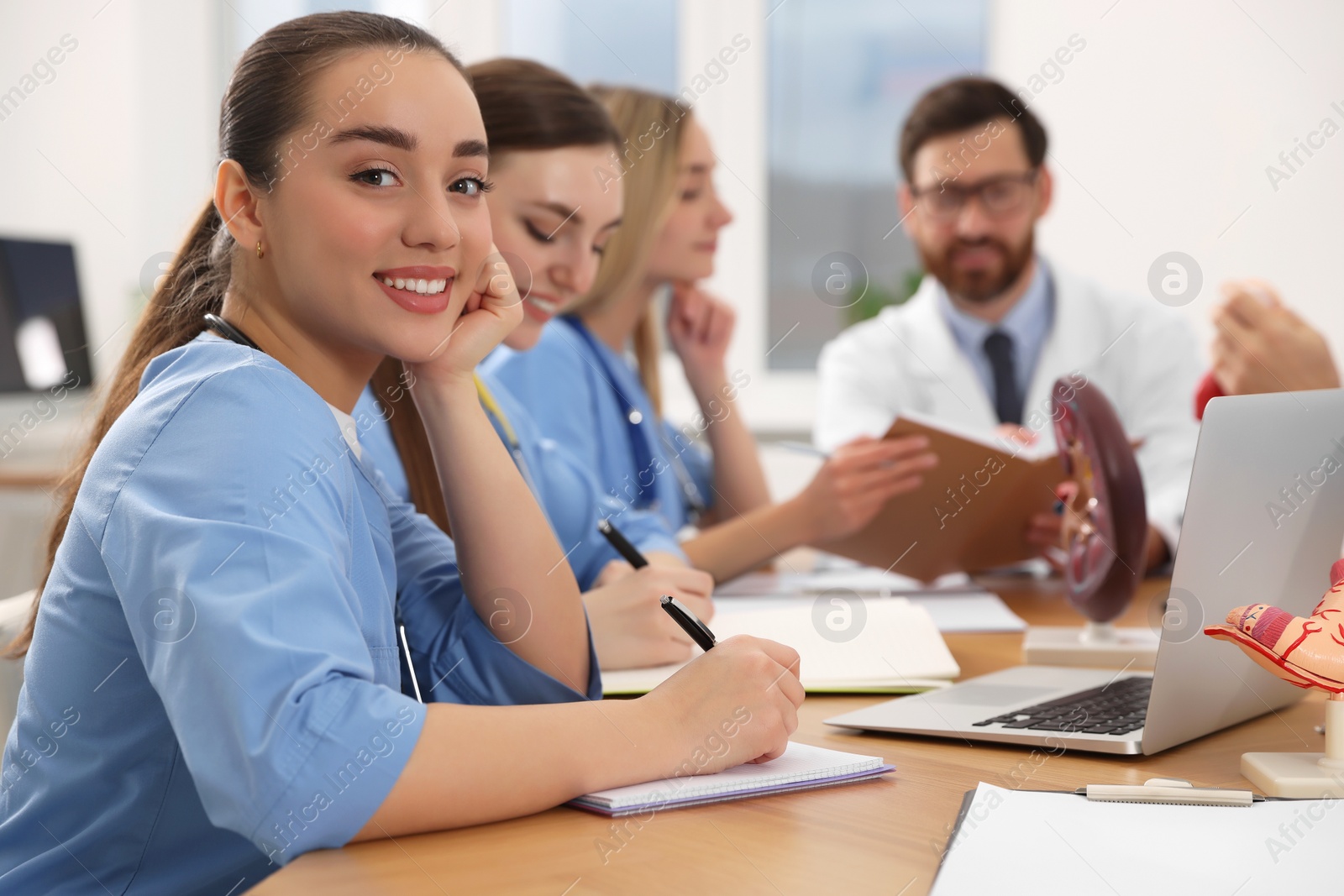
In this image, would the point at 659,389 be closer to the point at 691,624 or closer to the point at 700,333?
the point at 700,333

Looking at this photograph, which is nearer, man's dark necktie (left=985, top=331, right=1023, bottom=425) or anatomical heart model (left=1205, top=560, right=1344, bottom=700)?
anatomical heart model (left=1205, top=560, right=1344, bottom=700)

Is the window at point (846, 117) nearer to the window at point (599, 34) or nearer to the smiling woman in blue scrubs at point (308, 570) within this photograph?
the window at point (599, 34)

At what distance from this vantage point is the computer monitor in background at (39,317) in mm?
3453

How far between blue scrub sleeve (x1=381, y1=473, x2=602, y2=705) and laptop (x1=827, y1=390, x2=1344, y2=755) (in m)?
0.27

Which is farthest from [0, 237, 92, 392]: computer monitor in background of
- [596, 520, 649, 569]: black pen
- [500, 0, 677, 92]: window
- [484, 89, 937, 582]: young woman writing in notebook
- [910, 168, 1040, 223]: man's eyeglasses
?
[596, 520, 649, 569]: black pen

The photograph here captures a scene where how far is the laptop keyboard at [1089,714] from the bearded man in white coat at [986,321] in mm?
1487

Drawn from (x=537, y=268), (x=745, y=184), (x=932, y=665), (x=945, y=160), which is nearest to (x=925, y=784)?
(x=932, y=665)

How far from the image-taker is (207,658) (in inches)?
25.7

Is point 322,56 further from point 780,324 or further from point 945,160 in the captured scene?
point 780,324

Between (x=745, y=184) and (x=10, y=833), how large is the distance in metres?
3.74

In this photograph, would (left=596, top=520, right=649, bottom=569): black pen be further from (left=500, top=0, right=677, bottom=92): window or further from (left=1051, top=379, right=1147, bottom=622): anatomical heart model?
(left=500, top=0, right=677, bottom=92): window

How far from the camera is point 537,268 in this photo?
164cm

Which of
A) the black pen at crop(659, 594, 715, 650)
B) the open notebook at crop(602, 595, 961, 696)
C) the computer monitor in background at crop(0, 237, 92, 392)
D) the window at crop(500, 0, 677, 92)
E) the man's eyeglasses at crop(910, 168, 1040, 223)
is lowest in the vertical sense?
the computer monitor in background at crop(0, 237, 92, 392)

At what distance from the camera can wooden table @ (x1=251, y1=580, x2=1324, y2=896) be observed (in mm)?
632
